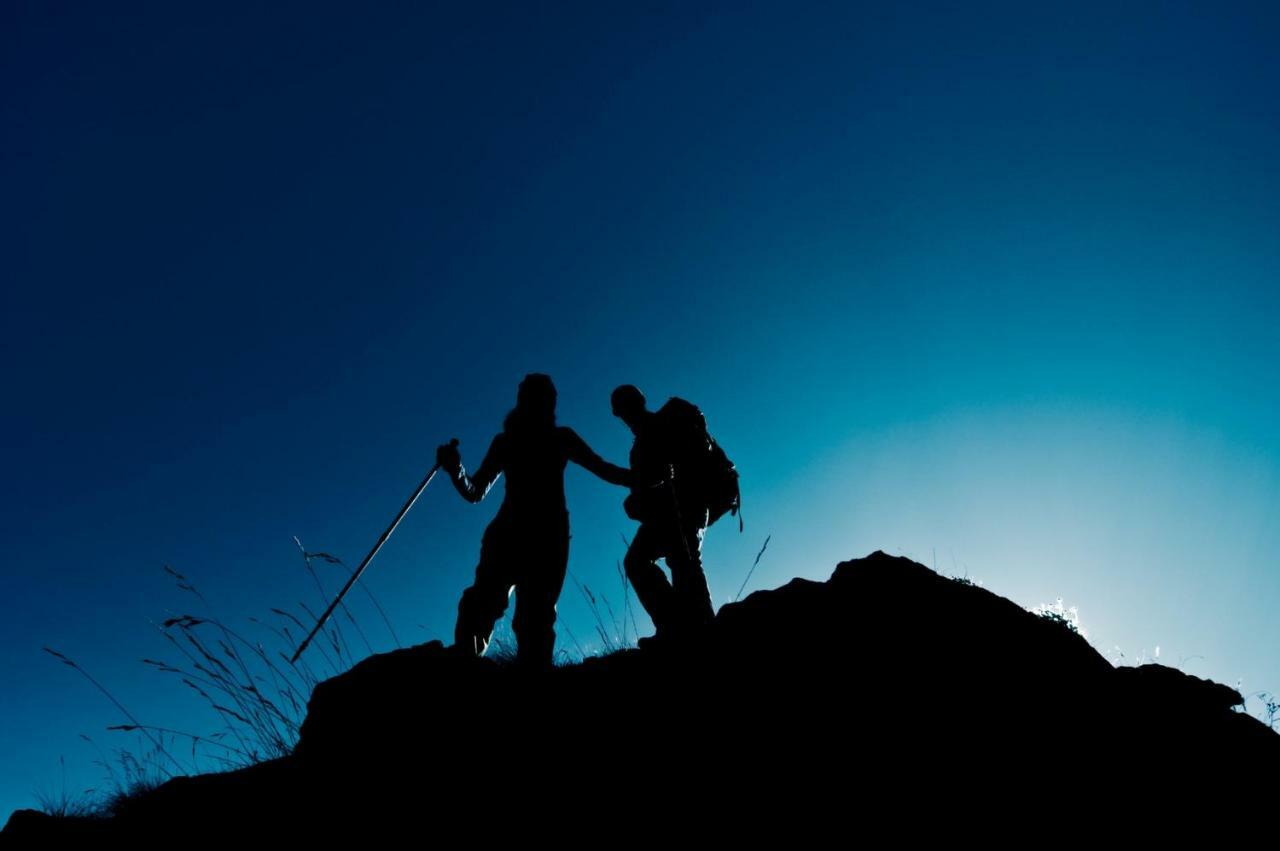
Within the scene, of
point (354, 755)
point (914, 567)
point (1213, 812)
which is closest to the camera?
point (1213, 812)

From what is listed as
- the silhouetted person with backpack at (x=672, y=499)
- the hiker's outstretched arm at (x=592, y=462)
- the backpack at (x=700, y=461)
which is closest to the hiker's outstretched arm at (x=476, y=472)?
the hiker's outstretched arm at (x=592, y=462)

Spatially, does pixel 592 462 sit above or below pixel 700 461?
below

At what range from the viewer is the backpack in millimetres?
5246

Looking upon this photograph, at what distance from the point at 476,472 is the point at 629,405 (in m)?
1.51

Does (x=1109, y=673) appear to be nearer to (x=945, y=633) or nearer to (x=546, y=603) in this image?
(x=945, y=633)

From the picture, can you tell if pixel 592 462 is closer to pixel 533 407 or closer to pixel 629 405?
pixel 533 407

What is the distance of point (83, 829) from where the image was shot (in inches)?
109

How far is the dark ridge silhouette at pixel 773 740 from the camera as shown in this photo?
202cm

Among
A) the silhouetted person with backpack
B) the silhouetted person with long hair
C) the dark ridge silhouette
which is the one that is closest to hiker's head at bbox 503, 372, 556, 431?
the silhouetted person with long hair

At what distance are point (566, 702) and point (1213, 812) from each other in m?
2.35

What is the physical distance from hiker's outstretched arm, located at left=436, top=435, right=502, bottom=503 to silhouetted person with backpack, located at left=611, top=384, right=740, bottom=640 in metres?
1.03

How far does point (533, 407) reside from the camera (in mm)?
4527

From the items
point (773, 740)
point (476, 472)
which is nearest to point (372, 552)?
point (476, 472)

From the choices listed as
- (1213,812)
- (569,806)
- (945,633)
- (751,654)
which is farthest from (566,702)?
(1213,812)
